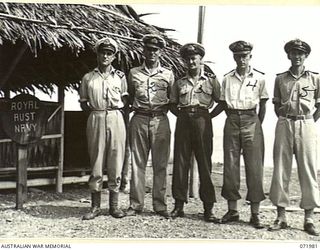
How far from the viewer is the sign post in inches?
167

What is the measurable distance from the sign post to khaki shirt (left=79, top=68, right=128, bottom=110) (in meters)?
0.55

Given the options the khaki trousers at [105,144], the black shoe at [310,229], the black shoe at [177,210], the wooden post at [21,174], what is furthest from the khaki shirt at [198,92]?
the wooden post at [21,174]

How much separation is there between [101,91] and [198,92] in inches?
25.6

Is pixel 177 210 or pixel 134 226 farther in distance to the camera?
pixel 177 210

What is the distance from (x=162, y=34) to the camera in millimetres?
5145

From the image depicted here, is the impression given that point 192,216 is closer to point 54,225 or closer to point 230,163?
point 230,163

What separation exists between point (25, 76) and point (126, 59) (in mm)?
1227

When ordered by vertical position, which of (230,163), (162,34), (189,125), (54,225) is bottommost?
(54,225)

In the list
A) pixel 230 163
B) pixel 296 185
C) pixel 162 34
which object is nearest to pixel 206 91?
pixel 230 163

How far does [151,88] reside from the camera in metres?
4.00

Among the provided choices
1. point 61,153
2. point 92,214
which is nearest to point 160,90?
point 92,214

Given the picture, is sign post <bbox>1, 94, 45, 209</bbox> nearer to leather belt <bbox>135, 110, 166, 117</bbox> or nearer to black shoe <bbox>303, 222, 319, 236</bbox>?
leather belt <bbox>135, 110, 166, 117</bbox>

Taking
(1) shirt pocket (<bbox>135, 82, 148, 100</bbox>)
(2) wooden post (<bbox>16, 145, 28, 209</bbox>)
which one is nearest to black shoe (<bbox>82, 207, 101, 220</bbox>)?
(2) wooden post (<bbox>16, 145, 28, 209</bbox>)

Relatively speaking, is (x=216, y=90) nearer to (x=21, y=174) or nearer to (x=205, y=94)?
(x=205, y=94)
